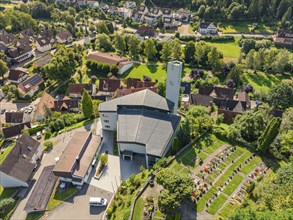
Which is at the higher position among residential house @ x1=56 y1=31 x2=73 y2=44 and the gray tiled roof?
the gray tiled roof

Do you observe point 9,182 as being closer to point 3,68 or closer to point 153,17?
point 3,68

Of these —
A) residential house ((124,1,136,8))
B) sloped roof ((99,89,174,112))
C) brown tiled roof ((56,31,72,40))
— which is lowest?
brown tiled roof ((56,31,72,40))

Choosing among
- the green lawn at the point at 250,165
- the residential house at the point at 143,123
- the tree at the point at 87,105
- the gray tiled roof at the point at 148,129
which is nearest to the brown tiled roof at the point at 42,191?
the residential house at the point at 143,123

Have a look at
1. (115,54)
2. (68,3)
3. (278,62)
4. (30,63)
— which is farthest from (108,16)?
(278,62)

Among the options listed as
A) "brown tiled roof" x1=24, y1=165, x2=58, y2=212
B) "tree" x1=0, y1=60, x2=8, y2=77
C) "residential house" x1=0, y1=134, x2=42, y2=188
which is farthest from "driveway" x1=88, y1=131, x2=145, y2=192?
"tree" x1=0, y1=60, x2=8, y2=77

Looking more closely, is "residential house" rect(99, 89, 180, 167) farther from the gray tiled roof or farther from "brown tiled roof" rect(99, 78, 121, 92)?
"brown tiled roof" rect(99, 78, 121, 92)

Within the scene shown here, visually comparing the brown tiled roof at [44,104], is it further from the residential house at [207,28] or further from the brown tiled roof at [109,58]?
the residential house at [207,28]
